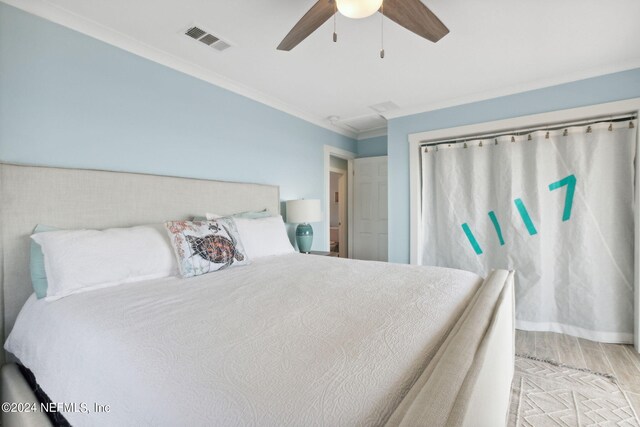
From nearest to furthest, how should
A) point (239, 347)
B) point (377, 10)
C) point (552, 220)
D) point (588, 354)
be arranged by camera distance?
point (239, 347)
point (377, 10)
point (588, 354)
point (552, 220)

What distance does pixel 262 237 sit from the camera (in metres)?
2.50

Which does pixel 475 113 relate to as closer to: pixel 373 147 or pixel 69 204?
pixel 373 147

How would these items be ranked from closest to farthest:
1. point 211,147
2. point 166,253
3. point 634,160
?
point 166,253 < point 634,160 < point 211,147

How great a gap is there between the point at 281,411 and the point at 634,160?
3461 millimetres

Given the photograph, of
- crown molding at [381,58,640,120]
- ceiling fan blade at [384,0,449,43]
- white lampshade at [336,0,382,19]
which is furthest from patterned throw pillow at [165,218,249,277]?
crown molding at [381,58,640,120]

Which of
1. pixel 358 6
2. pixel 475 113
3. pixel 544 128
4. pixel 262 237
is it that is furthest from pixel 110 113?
pixel 544 128

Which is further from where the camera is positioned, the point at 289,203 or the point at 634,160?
the point at 289,203

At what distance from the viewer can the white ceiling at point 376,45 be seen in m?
1.76

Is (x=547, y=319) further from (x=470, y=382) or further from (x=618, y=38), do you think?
(x=470, y=382)

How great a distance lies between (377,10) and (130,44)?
1.80m

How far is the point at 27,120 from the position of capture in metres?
1.66

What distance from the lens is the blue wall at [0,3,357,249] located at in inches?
64.6

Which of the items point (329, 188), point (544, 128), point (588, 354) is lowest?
point (588, 354)

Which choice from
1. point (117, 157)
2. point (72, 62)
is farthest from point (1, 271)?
point (72, 62)
